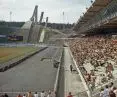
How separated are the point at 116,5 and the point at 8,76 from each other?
15752 mm

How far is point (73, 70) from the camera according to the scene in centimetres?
4931

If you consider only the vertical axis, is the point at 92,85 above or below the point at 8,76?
above

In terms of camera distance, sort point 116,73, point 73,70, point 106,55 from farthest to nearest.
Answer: point 73,70, point 106,55, point 116,73

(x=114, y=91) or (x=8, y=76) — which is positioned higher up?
(x=114, y=91)

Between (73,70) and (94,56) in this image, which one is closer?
(94,56)

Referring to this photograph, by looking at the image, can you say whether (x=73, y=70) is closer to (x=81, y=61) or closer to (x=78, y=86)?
(x=81, y=61)

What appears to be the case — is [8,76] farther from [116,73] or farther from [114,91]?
[114,91]

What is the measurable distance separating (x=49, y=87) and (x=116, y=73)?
9003mm

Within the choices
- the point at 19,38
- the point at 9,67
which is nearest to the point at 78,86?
the point at 9,67

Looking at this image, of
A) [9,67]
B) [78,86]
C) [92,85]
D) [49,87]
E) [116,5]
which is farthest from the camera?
[9,67]

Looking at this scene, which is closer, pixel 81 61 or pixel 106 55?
pixel 106 55

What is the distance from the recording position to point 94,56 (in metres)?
46.3

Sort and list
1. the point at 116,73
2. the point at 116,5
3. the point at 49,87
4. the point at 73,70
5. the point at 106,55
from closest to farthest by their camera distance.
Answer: the point at 116,73
the point at 49,87
the point at 106,55
the point at 116,5
the point at 73,70

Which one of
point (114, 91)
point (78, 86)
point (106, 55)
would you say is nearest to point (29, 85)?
point (78, 86)
